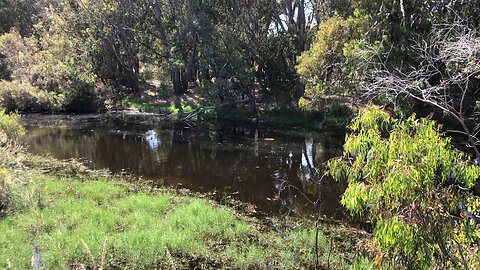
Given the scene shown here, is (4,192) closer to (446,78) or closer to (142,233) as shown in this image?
(142,233)

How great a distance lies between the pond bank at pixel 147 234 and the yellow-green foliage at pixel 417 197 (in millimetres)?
3064

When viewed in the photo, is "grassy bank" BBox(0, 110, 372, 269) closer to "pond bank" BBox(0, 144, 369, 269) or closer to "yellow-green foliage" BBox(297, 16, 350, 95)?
"pond bank" BBox(0, 144, 369, 269)

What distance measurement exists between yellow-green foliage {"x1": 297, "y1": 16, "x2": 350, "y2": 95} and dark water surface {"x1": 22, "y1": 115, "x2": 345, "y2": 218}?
3.51 metres

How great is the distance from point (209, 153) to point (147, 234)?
11.8 meters

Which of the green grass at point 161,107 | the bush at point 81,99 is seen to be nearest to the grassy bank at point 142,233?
the green grass at point 161,107

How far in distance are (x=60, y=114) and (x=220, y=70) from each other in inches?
601

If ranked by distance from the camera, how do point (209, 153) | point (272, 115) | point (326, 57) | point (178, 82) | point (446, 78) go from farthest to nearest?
point (178, 82), point (272, 115), point (326, 57), point (209, 153), point (446, 78)

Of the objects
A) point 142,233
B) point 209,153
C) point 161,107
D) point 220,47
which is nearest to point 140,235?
point 142,233

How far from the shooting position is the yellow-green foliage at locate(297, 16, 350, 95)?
2420 centimetres

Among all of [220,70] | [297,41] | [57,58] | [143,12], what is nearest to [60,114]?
[57,58]

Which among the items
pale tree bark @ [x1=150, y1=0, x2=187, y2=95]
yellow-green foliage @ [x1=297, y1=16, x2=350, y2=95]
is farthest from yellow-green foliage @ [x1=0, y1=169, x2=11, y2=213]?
pale tree bark @ [x1=150, y1=0, x2=187, y2=95]

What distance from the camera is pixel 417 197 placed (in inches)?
183

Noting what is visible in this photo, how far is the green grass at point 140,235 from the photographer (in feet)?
31.3

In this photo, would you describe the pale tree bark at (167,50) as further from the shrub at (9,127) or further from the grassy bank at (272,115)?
the shrub at (9,127)
